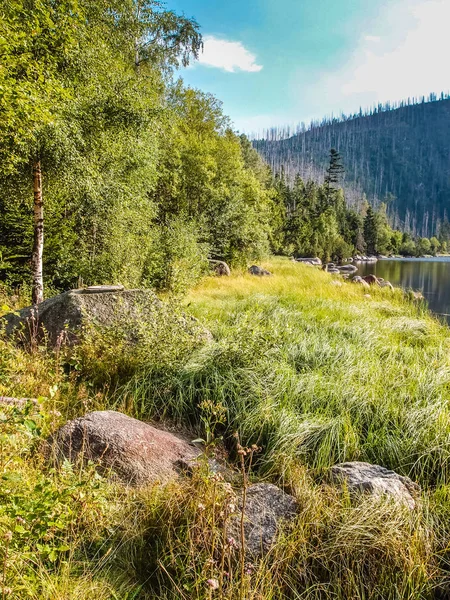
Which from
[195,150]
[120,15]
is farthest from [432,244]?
[120,15]

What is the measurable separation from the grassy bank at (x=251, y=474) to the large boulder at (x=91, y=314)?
419mm

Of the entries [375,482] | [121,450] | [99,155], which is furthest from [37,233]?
[375,482]

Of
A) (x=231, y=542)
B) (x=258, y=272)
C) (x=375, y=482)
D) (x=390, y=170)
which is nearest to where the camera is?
(x=231, y=542)

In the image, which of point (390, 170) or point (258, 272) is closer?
point (258, 272)

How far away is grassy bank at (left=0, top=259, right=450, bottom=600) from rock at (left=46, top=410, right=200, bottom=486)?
0.15m

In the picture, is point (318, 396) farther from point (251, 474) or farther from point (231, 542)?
point (231, 542)

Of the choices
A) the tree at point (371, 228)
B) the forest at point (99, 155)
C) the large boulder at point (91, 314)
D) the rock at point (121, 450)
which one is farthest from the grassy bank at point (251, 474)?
the tree at point (371, 228)

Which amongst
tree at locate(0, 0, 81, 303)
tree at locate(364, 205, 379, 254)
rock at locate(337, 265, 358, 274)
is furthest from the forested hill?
tree at locate(0, 0, 81, 303)

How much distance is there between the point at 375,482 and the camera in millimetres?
2305

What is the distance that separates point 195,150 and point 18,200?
422 inches

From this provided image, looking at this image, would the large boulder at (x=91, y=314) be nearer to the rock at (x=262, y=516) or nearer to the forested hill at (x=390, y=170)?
the rock at (x=262, y=516)

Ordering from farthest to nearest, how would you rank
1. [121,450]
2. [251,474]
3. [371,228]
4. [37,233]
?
[371,228] → [37,233] → [251,474] → [121,450]

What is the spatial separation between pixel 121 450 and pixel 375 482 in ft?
6.12

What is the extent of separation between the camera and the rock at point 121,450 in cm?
243
